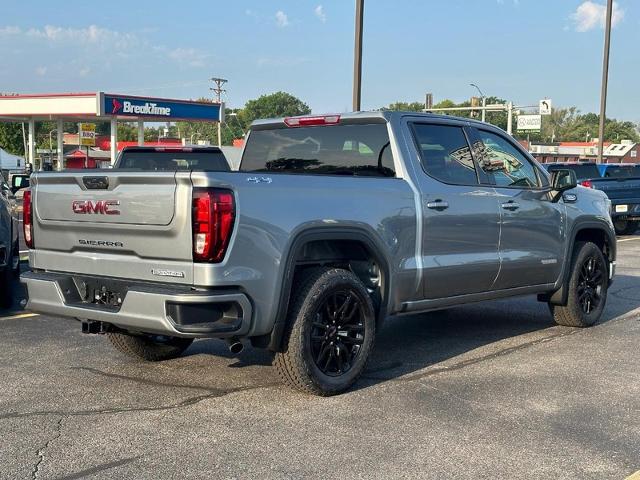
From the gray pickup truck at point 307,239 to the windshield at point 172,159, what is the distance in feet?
15.1

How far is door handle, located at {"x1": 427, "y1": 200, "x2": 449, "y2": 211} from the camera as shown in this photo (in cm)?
570

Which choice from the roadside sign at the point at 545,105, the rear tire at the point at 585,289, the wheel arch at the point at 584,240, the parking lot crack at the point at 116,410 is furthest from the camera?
the roadside sign at the point at 545,105

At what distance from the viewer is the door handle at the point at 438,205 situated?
18.7 feet

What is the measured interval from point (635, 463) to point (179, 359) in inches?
136

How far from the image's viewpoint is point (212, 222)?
170 inches

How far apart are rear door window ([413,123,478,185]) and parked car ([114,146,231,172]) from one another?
4.94 m

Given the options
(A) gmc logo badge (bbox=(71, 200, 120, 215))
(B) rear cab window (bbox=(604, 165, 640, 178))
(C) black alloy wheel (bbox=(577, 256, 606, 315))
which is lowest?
(C) black alloy wheel (bbox=(577, 256, 606, 315))

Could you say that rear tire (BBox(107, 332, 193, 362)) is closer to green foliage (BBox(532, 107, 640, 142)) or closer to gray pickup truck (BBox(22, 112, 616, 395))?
gray pickup truck (BBox(22, 112, 616, 395))

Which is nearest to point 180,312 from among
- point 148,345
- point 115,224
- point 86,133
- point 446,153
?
point 115,224

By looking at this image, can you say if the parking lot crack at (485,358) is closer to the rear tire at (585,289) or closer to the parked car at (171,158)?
the rear tire at (585,289)

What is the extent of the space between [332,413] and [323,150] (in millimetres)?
2273

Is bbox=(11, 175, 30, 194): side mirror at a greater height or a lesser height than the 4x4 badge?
lesser

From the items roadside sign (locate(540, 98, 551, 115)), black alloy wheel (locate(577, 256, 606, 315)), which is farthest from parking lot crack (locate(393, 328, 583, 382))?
roadside sign (locate(540, 98, 551, 115))

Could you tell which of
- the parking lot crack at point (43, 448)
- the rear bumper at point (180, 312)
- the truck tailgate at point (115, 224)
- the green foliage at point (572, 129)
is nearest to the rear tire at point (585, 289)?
the rear bumper at point (180, 312)
